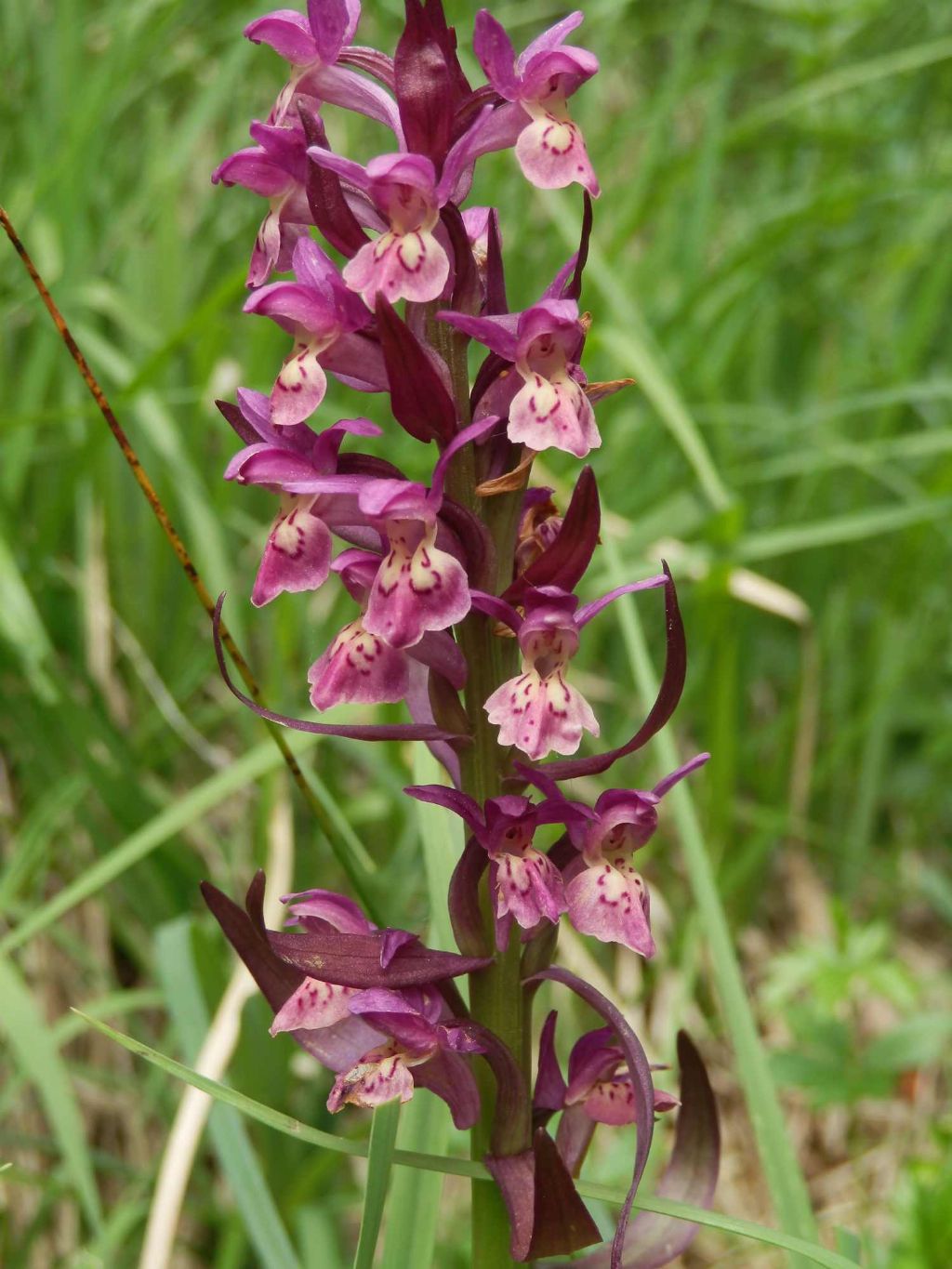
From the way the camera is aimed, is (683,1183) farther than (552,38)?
Yes

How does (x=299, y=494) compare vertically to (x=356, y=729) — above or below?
above

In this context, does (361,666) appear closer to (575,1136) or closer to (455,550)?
(455,550)

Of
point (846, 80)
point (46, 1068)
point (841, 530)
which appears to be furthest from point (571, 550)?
point (846, 80)

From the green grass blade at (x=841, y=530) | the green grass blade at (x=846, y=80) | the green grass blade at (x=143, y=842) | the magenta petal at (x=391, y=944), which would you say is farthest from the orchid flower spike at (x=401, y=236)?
the green grass blade at (x=846, y=80)

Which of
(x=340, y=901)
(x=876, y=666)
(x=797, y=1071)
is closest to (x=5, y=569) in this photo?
(x=340, y=901)

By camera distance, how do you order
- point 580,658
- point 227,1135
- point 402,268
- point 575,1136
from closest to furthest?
point 402,268 → point 575,1136 → point 227,1135 → point 580,658

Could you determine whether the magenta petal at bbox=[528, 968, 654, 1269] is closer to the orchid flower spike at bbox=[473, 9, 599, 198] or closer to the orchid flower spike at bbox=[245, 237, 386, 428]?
the orchid flower spike at bbox=[245, 237, 386, 428]

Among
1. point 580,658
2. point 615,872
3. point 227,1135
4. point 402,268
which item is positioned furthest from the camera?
point 580,658
